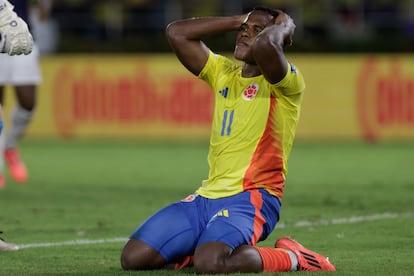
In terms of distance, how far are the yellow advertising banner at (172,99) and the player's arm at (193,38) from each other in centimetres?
1063

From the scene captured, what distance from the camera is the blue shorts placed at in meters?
6.39

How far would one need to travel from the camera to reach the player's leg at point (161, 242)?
21.2 feet

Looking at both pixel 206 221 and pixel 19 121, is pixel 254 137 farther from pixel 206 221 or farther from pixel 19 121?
pixel 19 121

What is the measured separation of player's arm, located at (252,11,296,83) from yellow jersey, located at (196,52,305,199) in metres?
0.20

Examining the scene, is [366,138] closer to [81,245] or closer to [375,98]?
[375,98]

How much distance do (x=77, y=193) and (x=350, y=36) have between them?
1236cm

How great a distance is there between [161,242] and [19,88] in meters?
5.68

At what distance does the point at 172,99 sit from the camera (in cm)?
1784

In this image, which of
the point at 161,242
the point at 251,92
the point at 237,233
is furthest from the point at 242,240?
the point at 251,92

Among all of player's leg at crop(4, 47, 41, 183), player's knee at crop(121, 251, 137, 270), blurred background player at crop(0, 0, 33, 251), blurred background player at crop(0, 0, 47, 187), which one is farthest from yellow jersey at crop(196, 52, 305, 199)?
player's leg at crop(4, 47, 41, 183)

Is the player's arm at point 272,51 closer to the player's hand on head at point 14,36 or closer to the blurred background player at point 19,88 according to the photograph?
the player's hand on head at point 14,36

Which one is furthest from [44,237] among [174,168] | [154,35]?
[154,35]

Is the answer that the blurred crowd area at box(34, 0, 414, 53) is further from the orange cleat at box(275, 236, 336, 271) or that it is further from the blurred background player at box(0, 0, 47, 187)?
the orange cleat at box(275, 236, 336, 271)

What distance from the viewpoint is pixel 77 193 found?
1135 cm
